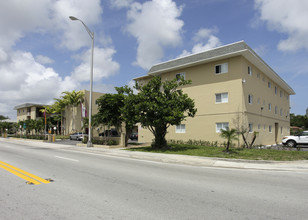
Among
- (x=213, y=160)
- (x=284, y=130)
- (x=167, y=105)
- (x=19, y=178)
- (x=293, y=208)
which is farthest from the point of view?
(x=284, y=130)

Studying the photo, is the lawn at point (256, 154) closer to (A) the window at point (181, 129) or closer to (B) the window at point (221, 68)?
(A) the window at point (181, 129)

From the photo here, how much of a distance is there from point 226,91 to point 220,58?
3.29 meters

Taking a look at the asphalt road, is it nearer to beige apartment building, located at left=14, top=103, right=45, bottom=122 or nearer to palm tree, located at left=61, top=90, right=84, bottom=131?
palm tree, located at left=61, top=90, right=84, bottom=131

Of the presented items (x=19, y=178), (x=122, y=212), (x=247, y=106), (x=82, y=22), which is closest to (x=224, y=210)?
(x=122, y=212)

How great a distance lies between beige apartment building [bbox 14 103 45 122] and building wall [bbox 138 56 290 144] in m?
49.5

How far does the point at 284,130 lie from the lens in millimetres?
32250

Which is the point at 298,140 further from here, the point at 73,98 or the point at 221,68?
the point at 73,98

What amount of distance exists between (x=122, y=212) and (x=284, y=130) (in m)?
33.9

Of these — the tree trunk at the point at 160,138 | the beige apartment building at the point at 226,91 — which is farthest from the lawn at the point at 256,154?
the beige apartment building at the point at 226,91

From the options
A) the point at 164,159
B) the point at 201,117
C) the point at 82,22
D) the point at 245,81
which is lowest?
the point at 164,159

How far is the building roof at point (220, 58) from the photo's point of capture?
20.6 meters

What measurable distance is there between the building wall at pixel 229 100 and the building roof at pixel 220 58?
614 mm

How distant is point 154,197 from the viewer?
18.1 feet

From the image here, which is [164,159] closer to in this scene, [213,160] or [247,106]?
[213,160]
